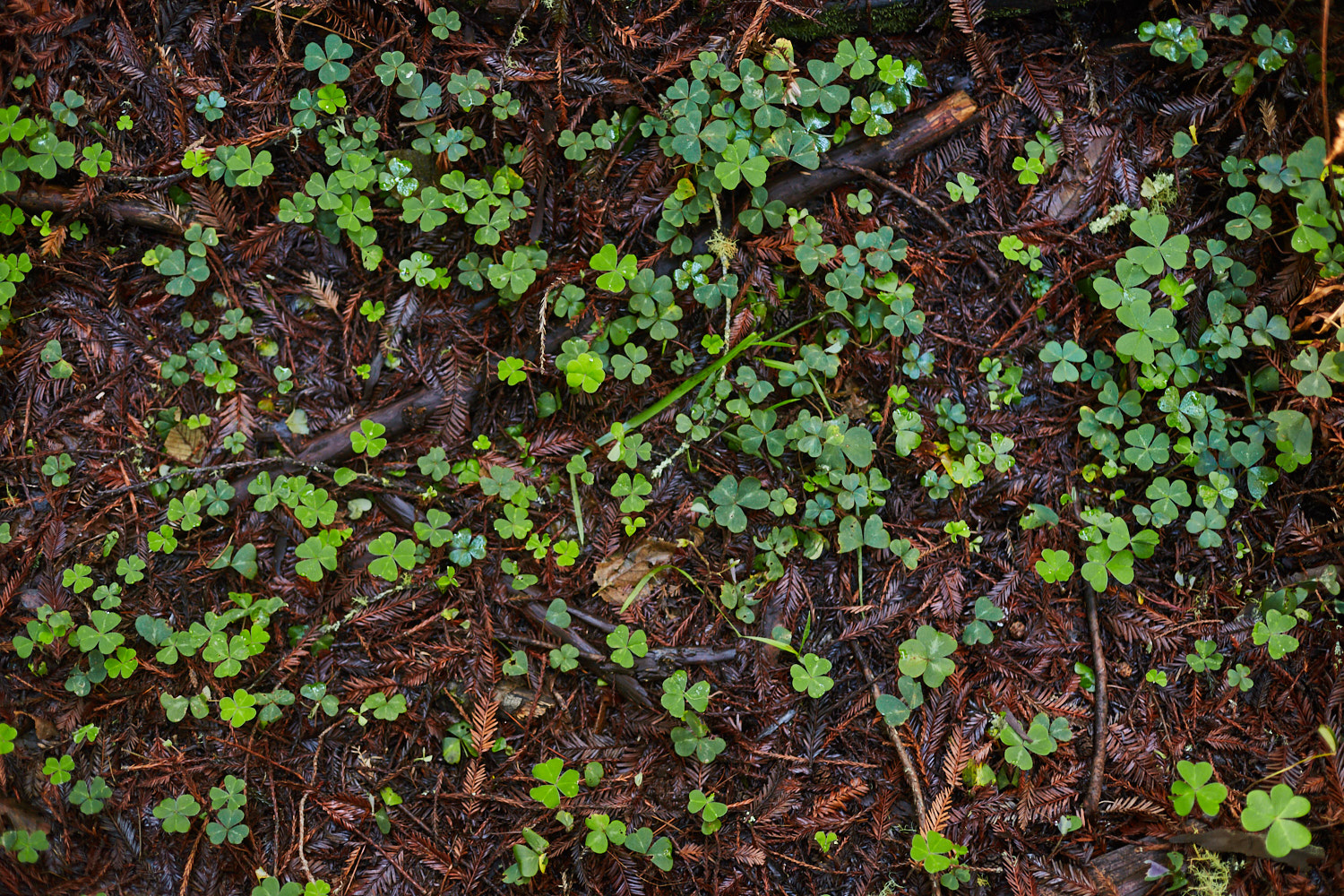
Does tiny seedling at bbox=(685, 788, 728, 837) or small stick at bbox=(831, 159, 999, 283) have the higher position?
small stick at bbox=(831, 159, 999, 283)

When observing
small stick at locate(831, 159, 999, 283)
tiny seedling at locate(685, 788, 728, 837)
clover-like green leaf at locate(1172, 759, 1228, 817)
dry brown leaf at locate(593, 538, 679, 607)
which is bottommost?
tiny seedling at locate(685, 788, 728, 837)

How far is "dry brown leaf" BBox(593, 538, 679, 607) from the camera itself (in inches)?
123

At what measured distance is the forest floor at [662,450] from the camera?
2.99 metres

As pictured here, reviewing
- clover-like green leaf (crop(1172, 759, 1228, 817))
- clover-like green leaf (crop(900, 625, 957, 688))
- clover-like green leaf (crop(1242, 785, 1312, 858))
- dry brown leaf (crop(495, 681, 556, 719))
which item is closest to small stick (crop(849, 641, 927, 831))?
clover-like green leaf (crop(900, 625, 957, 688))

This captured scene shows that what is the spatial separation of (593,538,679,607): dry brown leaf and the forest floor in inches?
0.6

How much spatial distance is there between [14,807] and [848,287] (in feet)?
13.0

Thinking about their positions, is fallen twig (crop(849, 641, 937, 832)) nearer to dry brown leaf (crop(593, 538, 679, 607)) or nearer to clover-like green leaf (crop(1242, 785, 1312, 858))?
dry brown leaf (crop(593, 538, 679, 607))

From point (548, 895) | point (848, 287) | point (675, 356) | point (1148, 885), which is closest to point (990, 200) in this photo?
point (848, 287)

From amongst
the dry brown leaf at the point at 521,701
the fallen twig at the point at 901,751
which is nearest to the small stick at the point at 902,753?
the fallen twig at the point at 901,751

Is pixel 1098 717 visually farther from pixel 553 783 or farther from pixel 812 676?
pixel 553 783

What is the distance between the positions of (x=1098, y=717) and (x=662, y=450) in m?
1.98

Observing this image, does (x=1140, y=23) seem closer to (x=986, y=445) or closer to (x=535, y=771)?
(x=986, y=445)

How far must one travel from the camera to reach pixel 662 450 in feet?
10.3

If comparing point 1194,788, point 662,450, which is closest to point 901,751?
point 1194,788
